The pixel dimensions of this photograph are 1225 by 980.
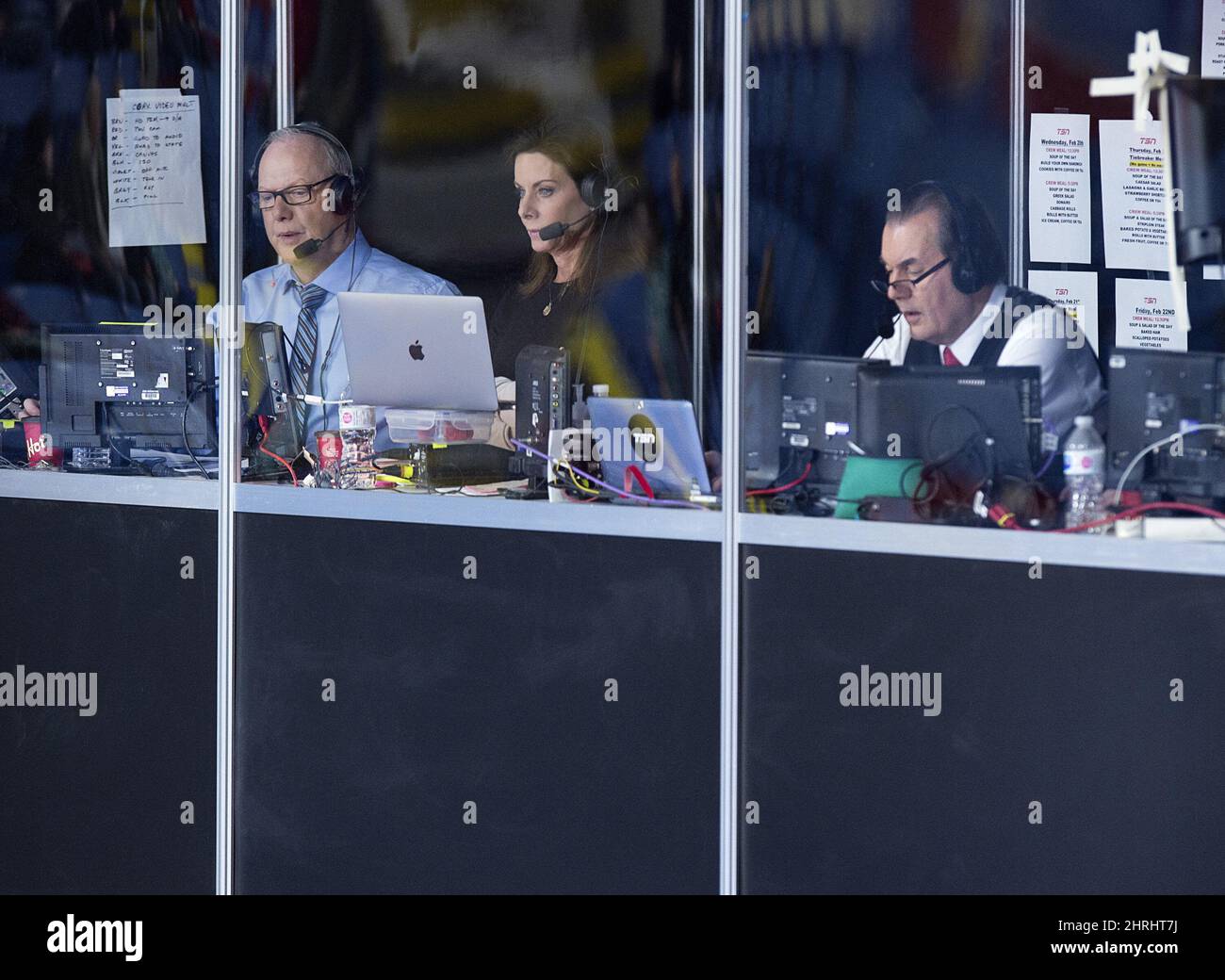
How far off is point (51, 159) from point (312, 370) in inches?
41.4

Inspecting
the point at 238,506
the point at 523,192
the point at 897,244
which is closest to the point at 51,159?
the point at 523,192

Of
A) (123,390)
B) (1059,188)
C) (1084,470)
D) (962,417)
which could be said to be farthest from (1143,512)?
(123,390)

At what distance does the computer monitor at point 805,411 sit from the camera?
9.05 ft

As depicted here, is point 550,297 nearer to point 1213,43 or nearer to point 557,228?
point 557,228

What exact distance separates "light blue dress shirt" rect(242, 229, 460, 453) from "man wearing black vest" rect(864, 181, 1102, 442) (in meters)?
1.49

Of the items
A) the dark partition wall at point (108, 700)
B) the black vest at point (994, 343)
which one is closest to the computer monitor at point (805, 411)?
the black vest at point (994, 343)

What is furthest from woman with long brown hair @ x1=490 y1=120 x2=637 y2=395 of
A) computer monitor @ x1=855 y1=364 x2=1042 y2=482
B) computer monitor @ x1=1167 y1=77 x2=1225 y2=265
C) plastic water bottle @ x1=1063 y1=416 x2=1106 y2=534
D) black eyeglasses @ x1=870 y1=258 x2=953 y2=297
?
computer monitor @ x1=1167 y1=77 x2=1225 y2=265

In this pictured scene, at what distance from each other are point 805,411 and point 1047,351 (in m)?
1.10

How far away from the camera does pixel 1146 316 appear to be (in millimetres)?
4277

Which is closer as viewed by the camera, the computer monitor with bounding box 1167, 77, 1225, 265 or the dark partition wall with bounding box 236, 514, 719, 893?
the computer monitor with bounding box 1167, 77, 1225, 265

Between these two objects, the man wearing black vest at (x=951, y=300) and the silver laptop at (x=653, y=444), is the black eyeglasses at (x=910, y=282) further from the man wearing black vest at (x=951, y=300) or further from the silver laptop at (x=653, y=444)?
the silver laptop at (x=653, y=444)

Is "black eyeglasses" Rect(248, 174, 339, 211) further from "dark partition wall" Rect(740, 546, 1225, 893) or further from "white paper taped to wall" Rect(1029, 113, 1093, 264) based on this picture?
"white paper taped to wall" Rect(1029, 113, 1093, 264)

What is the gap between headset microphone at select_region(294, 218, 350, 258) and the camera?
3852 mm

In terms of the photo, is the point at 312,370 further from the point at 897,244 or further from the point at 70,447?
the point at 897,244
